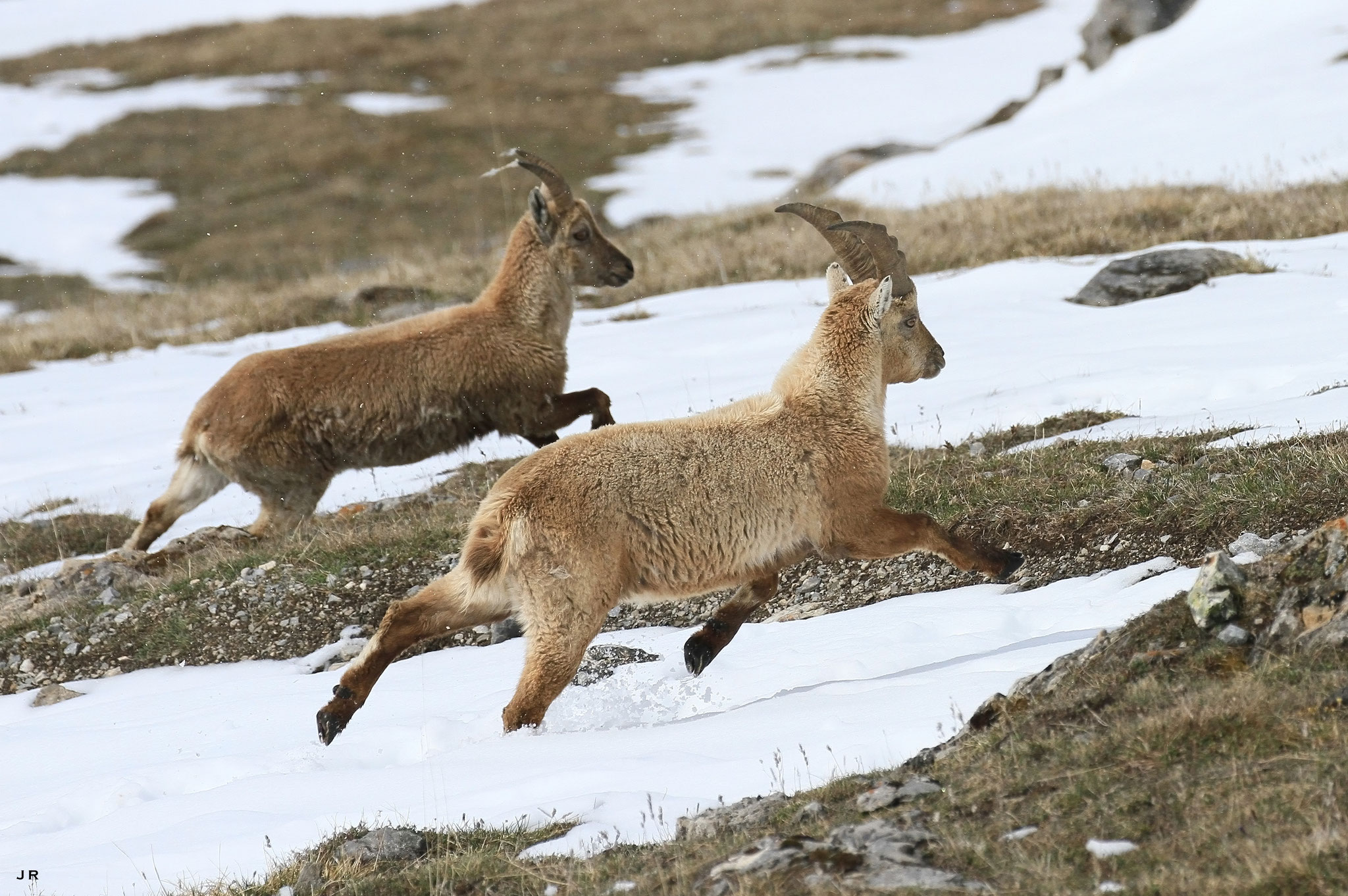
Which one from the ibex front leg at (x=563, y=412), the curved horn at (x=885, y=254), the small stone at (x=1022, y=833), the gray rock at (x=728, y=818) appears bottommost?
the ibex front leg at (x=563, y=412)

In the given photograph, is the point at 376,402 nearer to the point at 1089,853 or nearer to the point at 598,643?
the point at 598,643

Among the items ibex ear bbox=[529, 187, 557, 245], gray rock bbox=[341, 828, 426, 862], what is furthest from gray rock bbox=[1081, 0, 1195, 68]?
gray rock bbox=[341, 828, 426, 862]

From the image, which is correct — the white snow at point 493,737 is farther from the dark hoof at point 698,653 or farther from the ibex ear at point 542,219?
the ibex ear at point 542,219

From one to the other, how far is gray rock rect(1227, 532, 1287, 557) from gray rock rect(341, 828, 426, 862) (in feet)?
12.8

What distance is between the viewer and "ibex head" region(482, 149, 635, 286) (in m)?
10.5

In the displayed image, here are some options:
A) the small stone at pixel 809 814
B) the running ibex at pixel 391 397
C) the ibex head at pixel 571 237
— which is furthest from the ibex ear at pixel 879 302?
the ibex head at pixel 571 237

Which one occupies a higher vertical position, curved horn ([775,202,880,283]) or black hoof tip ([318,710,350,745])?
curved horn ([775,202,880,283])

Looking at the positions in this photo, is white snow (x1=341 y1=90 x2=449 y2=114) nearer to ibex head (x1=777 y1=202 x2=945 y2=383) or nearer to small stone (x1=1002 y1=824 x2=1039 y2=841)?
ibex head (x1=777 y1=202 x2=945 y2=383)

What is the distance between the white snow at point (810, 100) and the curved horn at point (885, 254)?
22278 mm

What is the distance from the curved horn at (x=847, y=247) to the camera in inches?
295

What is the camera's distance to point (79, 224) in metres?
38.5

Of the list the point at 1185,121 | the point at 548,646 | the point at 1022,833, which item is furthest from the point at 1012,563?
the point at 1185,121

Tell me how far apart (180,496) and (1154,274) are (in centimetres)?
927

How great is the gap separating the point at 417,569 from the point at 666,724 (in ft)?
11.1
